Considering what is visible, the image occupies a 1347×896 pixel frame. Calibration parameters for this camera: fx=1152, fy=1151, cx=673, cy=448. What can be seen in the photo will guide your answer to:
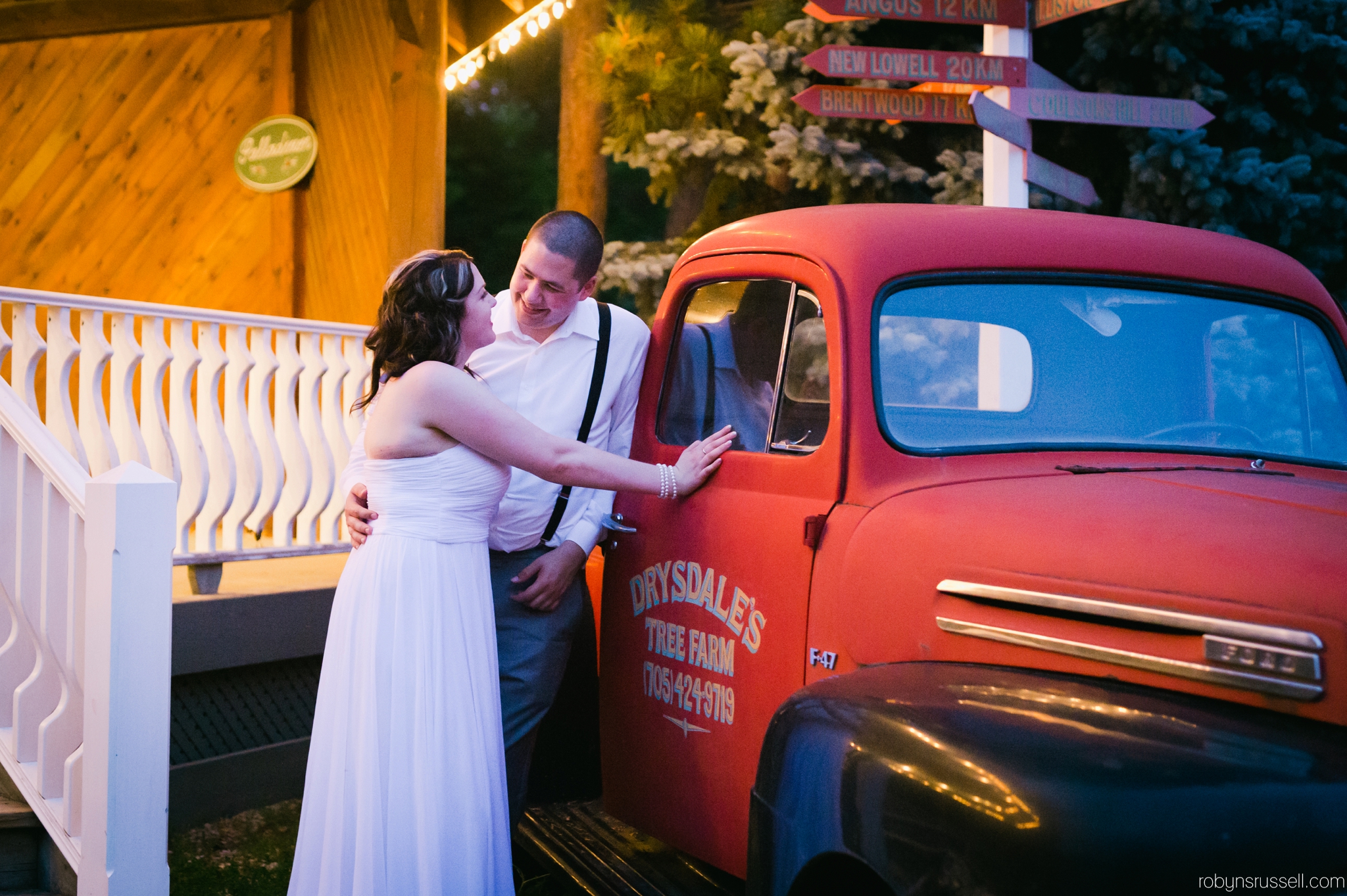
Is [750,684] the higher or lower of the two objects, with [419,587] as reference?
lower

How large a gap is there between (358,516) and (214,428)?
2562 millimetres

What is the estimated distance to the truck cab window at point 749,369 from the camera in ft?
8.73

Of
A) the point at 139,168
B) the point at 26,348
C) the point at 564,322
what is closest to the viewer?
the point at 564,322

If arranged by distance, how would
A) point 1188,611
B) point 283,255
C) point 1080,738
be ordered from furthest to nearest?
point 283,255 → point 1188,611 → point 1080,738

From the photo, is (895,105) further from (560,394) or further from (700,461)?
(700,461)

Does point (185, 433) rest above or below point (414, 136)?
below

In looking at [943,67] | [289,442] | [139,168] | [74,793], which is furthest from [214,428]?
[139,168]

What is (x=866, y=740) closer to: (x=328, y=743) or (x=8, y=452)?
(x=328, y=743)

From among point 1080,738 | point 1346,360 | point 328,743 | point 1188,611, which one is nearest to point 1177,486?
point 1188,611

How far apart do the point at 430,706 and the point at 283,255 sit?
7.30 meters

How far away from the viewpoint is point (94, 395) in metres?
4.75

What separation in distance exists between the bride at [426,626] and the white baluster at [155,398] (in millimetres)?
2556

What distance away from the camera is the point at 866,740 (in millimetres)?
1808

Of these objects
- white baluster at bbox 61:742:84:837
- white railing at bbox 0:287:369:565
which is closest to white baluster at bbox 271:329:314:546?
white railing at bbox 0:287:369:565
